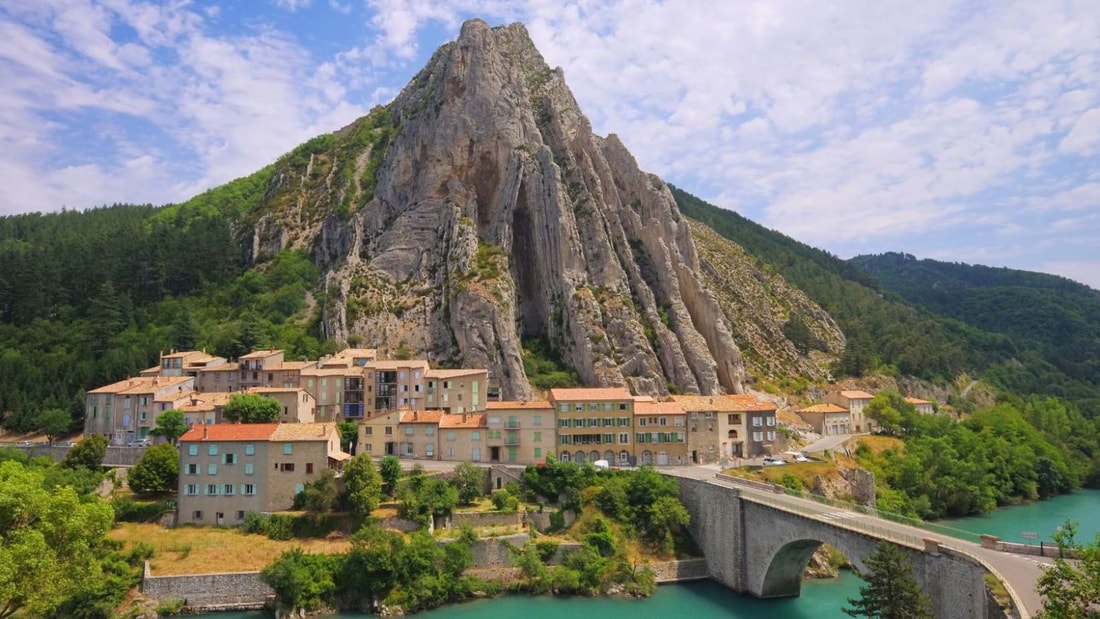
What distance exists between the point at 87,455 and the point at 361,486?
2103cm

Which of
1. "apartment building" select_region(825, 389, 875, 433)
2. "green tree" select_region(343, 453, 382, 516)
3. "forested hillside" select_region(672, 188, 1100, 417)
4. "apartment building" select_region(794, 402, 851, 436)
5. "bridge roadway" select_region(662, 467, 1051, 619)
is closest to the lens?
"bridge roadway" select_region(662, 467, 1051, 619)

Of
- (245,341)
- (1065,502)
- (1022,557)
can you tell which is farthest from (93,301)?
(1065,502)

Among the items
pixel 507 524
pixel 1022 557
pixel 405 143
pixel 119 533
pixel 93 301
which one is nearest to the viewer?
pixel 1022 557

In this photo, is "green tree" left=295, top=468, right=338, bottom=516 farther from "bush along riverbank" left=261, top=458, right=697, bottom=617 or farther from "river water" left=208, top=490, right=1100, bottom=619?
"river water" left=208, top=490, right=1100, bottom=619

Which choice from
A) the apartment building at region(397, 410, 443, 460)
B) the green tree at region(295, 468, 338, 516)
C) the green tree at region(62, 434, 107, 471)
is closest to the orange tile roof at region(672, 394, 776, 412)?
the apartment building at region(397, 410, 443, 460)

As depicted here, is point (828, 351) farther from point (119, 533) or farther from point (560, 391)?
point (119, 533)

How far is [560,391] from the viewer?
6425 cm

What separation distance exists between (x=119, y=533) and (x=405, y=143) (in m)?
68.5

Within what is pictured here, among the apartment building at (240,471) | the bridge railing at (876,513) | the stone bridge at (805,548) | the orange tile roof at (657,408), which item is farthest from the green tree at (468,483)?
the bridge railing at (876,513)

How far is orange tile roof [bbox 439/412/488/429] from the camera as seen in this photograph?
199 ft

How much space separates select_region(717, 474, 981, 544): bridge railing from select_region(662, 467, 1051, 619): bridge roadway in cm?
29

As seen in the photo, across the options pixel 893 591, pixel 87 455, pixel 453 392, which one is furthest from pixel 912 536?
pixel 87 455

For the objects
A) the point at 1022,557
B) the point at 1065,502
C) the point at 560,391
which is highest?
the point at 560,391

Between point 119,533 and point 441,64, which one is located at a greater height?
point 441,64
